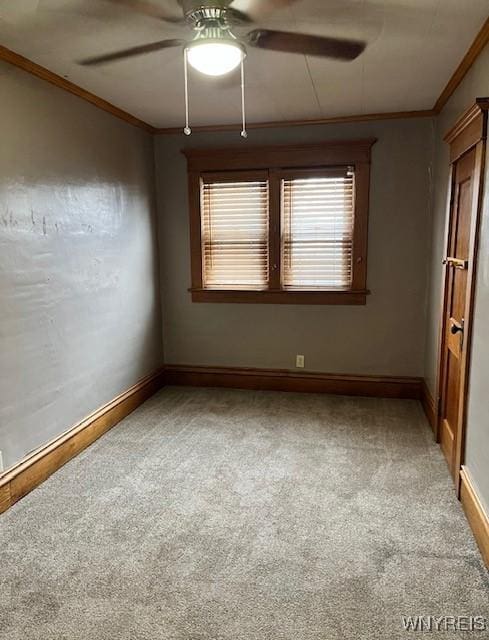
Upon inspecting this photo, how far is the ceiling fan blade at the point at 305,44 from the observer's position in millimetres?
2238

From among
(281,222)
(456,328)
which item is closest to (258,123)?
(281,222)

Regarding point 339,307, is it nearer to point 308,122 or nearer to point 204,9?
point 308,122

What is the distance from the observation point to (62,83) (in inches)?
113

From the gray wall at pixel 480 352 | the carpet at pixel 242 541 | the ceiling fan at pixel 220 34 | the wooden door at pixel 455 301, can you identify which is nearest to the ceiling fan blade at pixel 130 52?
the ceiling fan at pixel 220 34

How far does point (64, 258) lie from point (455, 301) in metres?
2.49

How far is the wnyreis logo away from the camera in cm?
168

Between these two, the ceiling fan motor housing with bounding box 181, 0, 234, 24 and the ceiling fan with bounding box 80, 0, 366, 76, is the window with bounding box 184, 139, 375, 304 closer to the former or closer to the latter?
the ceiling fan with bounding box 80, 0, 366, 76

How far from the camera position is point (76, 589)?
189 cm

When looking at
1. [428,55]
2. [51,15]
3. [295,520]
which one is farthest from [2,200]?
[428,55]

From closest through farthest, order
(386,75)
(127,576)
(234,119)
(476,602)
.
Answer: (476,602) < (127,576) < (386,75) < (234,119)

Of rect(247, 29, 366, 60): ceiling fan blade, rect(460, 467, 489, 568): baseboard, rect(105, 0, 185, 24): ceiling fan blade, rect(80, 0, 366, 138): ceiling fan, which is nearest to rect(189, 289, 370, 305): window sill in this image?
rect(460, 467, 489, 568): baseboard

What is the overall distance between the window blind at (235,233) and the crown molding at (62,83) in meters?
0.90

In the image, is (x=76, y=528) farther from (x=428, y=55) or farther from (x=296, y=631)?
(x=428, y=55)

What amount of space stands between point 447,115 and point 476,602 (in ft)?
9.76
